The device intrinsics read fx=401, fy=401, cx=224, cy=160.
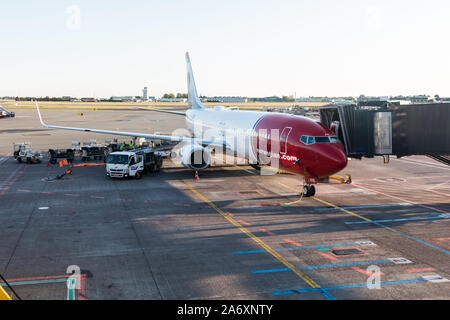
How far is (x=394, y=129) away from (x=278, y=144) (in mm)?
8597

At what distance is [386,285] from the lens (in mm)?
14398

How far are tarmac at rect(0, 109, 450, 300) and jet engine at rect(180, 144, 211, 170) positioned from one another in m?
2.35

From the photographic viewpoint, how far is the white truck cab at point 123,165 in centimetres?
3450

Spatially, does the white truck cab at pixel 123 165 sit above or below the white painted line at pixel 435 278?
above

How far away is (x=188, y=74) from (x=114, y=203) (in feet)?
113

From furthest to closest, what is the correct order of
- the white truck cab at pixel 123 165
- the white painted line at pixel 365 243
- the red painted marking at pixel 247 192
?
1. the white truck cab at pixel 123 165
2. the red painted marking at pixel 247 192
3. the white painted line at pixel 365 243

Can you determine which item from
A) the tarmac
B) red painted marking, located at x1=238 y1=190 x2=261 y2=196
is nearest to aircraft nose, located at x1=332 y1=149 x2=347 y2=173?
the tarmac

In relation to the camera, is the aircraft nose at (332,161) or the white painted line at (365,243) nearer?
the white painted line at (365,243)

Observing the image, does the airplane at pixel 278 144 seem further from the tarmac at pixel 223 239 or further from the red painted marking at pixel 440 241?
the red painted marking at pixel 440 241

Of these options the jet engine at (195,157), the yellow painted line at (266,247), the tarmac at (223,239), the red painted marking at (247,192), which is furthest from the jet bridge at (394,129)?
the jet engine at (195,157)

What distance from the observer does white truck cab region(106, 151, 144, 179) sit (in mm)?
34500

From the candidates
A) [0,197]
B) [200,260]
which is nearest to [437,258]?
[200,260]

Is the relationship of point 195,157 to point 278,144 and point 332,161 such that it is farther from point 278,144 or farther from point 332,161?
point 332,161

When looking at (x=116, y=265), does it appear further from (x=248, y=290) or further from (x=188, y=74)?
(x=188, y=74)
